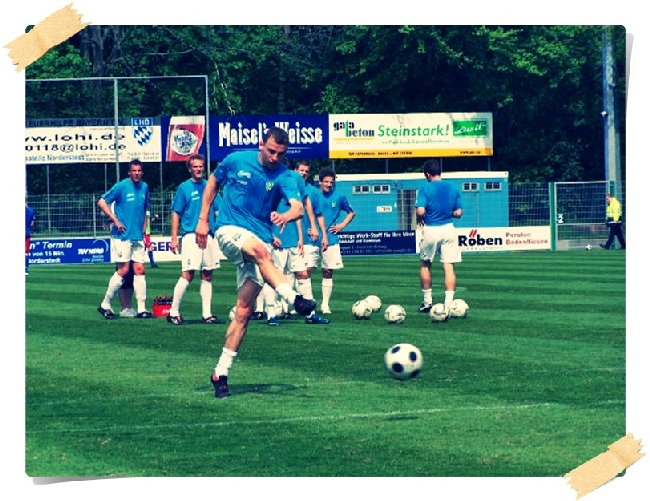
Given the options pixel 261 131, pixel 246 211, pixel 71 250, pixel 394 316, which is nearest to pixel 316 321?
pixel 394 316

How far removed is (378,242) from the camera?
4388 cm

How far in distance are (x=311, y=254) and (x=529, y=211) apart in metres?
27.1

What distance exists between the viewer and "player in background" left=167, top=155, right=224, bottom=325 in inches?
717

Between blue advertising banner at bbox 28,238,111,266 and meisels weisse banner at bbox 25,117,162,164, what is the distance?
3845mm

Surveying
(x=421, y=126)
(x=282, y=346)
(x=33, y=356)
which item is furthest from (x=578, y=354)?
(x=421, y=126)

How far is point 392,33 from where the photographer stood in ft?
144

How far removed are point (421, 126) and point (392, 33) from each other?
5.91 meters

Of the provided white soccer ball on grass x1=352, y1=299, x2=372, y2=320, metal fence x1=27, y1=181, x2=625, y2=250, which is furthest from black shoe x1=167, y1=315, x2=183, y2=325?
metal fence x1=27, y1=181, x2=625, y2=250

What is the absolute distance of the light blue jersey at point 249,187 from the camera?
11844mm

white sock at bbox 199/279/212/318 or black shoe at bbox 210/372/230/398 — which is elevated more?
white sock at bbox 199/279/212/318

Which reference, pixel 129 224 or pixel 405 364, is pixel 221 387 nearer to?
pixel 405 364

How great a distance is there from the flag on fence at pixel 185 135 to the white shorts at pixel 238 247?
1282 inches

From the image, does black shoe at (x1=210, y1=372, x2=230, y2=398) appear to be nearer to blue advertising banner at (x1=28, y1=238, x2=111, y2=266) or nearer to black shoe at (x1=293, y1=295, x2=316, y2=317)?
black shoe at (x1=293, y1=295, x2=316, y2=317)

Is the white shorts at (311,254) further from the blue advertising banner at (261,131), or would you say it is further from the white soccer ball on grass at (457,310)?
the blue advertising banner at (261,131)
